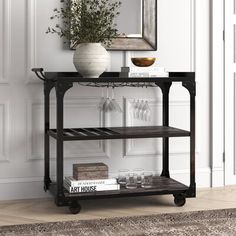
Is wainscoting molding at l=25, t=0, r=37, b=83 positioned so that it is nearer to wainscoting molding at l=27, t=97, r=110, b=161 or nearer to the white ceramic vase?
wainscoting molding at l=27, t=97, r=110, b=161

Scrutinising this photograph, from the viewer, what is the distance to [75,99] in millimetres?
4258

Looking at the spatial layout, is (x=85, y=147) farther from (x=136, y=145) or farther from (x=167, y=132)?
(x=167, y=132)

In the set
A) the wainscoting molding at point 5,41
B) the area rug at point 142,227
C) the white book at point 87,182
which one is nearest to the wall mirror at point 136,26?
the wainscoting molding at point 5,41

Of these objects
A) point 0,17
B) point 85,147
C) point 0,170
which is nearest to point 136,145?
point 85,147

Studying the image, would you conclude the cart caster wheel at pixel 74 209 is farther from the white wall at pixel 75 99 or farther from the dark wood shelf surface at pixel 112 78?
the dark wood shelf surface at pixel 112 78

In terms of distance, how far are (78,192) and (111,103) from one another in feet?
2.13

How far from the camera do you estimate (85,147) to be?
Answer: 4.32 metres

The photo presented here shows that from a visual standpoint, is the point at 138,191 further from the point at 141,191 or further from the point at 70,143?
the point at 70,143

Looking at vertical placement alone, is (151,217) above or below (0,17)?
below

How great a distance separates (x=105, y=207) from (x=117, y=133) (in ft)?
1.74

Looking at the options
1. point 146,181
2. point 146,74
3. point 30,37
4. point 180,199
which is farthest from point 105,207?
point 30,37

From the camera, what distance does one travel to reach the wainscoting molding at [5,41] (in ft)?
13.3

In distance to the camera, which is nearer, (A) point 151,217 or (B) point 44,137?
(A) point 151,217

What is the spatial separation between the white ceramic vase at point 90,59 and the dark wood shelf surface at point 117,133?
0.40 metres
